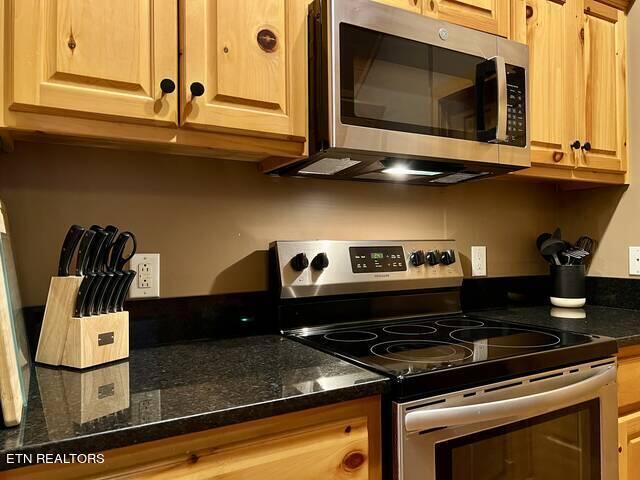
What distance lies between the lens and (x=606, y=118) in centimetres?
171

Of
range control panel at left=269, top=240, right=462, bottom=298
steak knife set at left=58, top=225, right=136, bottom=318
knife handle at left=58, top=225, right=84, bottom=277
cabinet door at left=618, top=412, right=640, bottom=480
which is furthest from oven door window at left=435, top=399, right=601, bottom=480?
knife handle at left=58, top=225, right=84, bottom=277

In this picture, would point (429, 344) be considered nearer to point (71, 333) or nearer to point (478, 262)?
point (478, 262)

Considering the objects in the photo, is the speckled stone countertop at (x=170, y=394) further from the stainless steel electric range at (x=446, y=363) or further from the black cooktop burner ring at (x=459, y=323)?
the black cooktop burner ring at (x=459, y=323)

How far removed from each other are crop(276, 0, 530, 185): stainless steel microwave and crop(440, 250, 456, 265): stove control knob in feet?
1.00

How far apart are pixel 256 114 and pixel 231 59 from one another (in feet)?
0.45

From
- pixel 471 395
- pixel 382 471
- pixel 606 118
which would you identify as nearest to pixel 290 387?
pixel 382 471

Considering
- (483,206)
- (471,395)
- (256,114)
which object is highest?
(256,114)

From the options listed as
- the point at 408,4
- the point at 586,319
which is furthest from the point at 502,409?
the point at 408,4

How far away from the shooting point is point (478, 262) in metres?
1.83

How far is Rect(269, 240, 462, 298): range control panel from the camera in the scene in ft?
4.47

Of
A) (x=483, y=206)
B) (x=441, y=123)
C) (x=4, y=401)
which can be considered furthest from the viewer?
(x=483, y=206)

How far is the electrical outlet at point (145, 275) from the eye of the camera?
4.09 feet

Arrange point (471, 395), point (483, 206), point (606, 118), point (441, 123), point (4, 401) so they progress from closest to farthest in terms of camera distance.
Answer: point (4, 401), point (471, 395), point (441, 123), point (606, 118), point (483, 206)

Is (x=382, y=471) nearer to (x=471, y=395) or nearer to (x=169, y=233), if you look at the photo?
(x=471, y=395)
